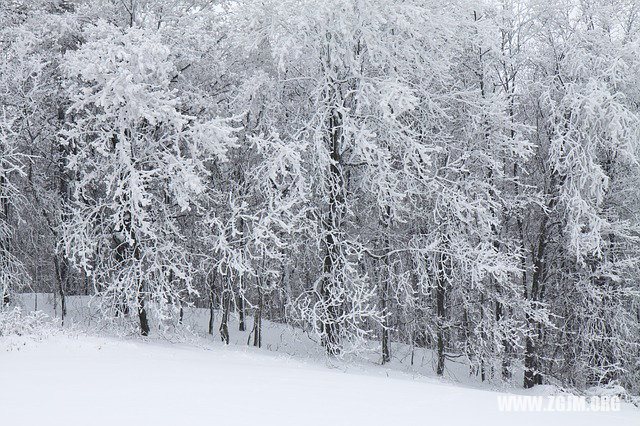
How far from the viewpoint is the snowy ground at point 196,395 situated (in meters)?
A: 6.72

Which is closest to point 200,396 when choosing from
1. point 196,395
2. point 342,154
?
point 196,395

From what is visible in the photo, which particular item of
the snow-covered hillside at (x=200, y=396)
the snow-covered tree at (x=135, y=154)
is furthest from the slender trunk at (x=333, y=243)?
the snow-covered hillside at (x=200, y=396)

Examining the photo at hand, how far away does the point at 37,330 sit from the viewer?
11797 millimetres

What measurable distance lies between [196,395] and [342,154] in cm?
983

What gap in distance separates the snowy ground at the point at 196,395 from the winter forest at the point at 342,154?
126 inches

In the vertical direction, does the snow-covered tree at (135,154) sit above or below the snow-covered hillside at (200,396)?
above

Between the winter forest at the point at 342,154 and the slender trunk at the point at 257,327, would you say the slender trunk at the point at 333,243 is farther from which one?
the slender trunk at the point at 257,327

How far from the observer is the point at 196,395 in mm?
7816

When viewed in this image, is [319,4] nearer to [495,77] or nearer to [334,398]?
[495,77]

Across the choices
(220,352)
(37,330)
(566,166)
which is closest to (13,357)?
(37,330)

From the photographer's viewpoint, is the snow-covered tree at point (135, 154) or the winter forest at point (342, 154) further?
the winter forest at point (342, 154)

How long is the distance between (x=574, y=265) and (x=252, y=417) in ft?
47.6

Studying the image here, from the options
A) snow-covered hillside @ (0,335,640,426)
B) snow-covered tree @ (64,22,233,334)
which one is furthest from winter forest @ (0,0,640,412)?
snow-covered hillside @ (0,335,640,426)

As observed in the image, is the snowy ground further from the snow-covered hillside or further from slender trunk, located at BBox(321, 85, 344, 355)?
slender trunk, located at BBox(321, 85, 344, 355)
